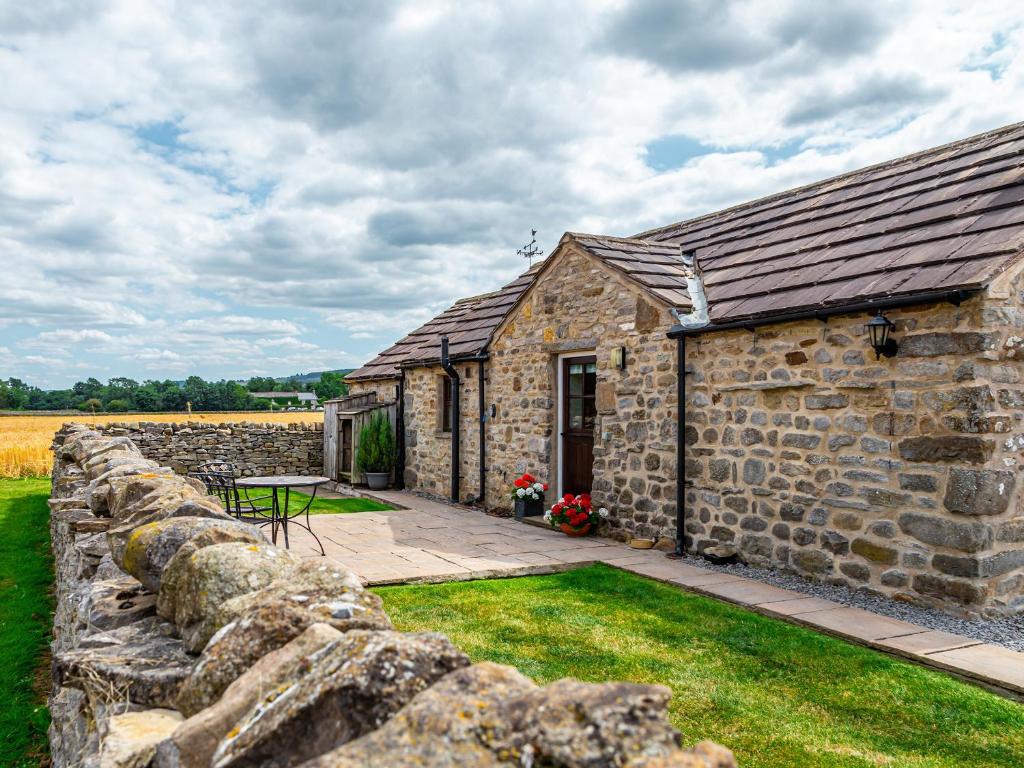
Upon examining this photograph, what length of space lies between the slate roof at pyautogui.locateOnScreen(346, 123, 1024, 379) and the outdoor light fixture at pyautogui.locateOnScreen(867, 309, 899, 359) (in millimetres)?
231

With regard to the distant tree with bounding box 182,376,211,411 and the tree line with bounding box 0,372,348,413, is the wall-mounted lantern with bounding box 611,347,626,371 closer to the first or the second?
the tree line with bounding box 0,372,348,413

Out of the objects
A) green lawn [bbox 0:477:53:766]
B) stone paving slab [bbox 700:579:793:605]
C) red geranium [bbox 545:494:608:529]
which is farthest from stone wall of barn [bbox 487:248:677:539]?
green lawn [bbox 0:477:53:766]

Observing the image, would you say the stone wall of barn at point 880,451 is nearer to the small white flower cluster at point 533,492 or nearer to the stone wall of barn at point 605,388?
the stone wall of barn at point 605,388

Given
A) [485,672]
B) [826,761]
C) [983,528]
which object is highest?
[485,672]

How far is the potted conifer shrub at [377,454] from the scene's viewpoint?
15.0 meters

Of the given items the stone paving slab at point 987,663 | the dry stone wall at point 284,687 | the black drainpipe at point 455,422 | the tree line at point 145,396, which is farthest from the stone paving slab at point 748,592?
the tree line at point 145,396

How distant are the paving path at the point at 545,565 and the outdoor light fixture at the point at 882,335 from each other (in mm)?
2223

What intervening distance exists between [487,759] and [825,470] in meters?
6.32

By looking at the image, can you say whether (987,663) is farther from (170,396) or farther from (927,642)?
(170,396)

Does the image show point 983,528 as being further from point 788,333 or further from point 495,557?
point 495,557

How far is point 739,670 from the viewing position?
16.1 ft

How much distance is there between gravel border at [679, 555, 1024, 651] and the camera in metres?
5.52

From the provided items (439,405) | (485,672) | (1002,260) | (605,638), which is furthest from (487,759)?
(439,405)

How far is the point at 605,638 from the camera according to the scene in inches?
218
